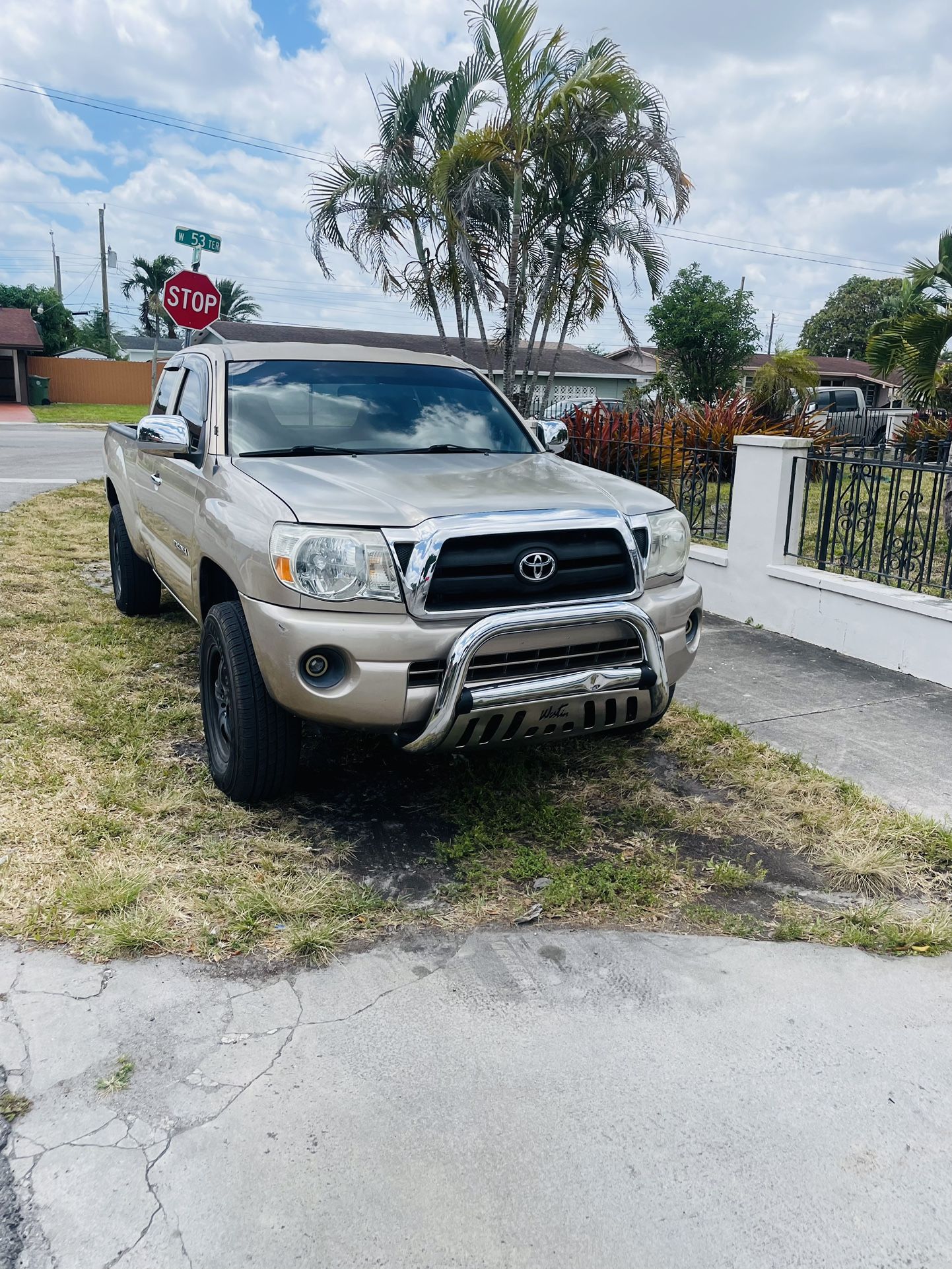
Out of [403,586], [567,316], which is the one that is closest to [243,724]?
[403,586]

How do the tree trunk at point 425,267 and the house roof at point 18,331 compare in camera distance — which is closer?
the tree trunk at point 425,267

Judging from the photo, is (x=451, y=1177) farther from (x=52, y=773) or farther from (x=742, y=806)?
(x=52, y=773)

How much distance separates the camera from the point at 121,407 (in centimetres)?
4172

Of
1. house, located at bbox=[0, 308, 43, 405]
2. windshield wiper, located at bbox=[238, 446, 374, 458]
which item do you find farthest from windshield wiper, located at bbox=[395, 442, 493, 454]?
house, located at bbox=[0, 308, 43, 405]

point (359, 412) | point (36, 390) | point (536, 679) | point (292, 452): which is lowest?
point (536, 679)

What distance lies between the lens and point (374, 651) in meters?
3.34

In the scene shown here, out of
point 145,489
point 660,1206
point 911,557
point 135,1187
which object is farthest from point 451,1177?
point 911,557

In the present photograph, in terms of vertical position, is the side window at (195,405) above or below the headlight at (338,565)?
above

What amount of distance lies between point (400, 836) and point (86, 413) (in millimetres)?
36513

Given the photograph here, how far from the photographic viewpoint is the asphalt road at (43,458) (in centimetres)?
1456

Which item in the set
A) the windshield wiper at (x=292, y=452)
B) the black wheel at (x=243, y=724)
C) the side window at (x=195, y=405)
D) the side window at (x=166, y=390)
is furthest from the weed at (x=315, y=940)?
the side window at (x=166, y=390)

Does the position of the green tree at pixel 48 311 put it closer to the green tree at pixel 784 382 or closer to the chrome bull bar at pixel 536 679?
the green tree at pixel 784 382

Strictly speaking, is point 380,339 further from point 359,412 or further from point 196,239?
point 359,412

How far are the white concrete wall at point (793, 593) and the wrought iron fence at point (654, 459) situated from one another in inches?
28.7
